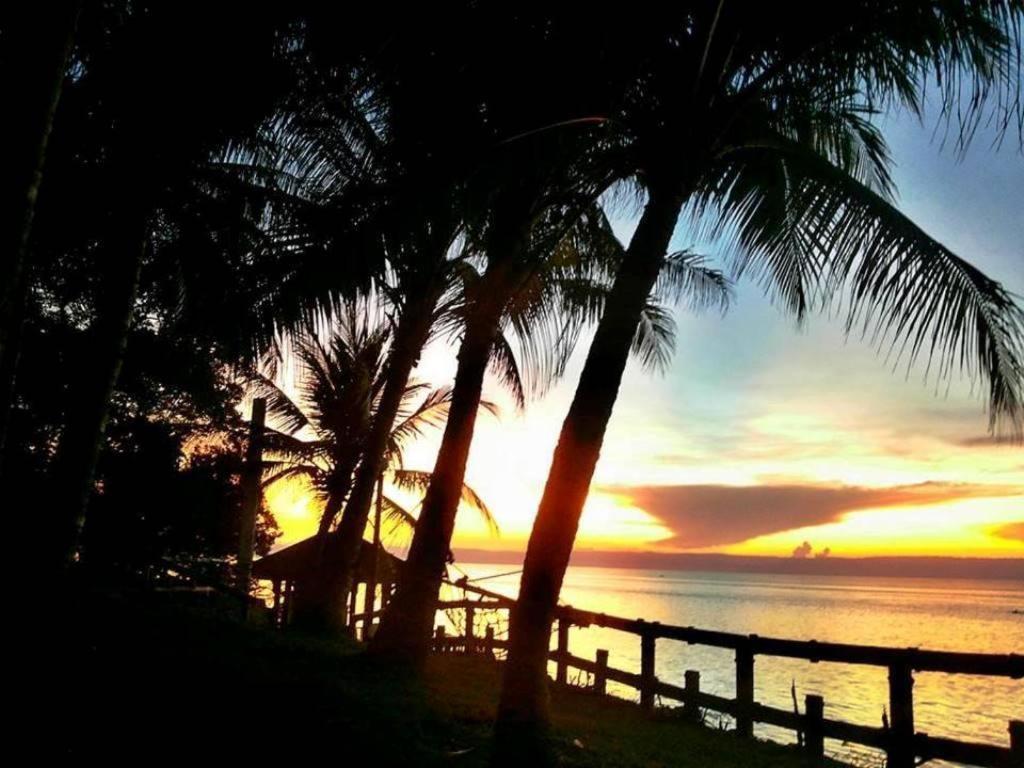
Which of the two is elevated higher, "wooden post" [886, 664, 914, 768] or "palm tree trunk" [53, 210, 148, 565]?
"palm tree trunk" [53, 210, 148, 565]

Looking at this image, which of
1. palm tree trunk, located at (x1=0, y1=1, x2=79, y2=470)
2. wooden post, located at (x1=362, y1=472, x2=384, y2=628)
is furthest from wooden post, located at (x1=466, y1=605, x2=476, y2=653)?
palm tree trunk, located at (x1=0, y1=1, x2=79, y2=470)

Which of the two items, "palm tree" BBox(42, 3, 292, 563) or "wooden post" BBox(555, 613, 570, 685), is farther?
"wooden post" BBox(555, 613, 570, 685)

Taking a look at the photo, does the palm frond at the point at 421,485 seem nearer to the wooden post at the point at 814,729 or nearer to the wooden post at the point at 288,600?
the wooden post at the point at 288,600

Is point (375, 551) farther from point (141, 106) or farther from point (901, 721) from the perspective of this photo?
point (901, 721)

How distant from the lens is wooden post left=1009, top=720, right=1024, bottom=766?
23.3 feet

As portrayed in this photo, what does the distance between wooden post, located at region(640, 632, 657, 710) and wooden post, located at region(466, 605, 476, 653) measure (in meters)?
5.72

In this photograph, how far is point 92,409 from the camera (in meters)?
9.75

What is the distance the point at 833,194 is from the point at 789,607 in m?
165

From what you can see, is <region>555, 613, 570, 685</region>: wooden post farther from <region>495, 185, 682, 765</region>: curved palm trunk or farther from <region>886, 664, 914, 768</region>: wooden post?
<region>495, 185, 682, 765</region>: curved palm trunk

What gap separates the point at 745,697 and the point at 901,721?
7.44ft

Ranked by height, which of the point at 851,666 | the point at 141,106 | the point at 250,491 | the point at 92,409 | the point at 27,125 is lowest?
the point at 851,666

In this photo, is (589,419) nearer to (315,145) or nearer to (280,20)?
(280,20)

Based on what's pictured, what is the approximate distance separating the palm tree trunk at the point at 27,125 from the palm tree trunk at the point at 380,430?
Answer: 852cm

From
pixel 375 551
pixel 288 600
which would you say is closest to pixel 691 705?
pixel 375 551
